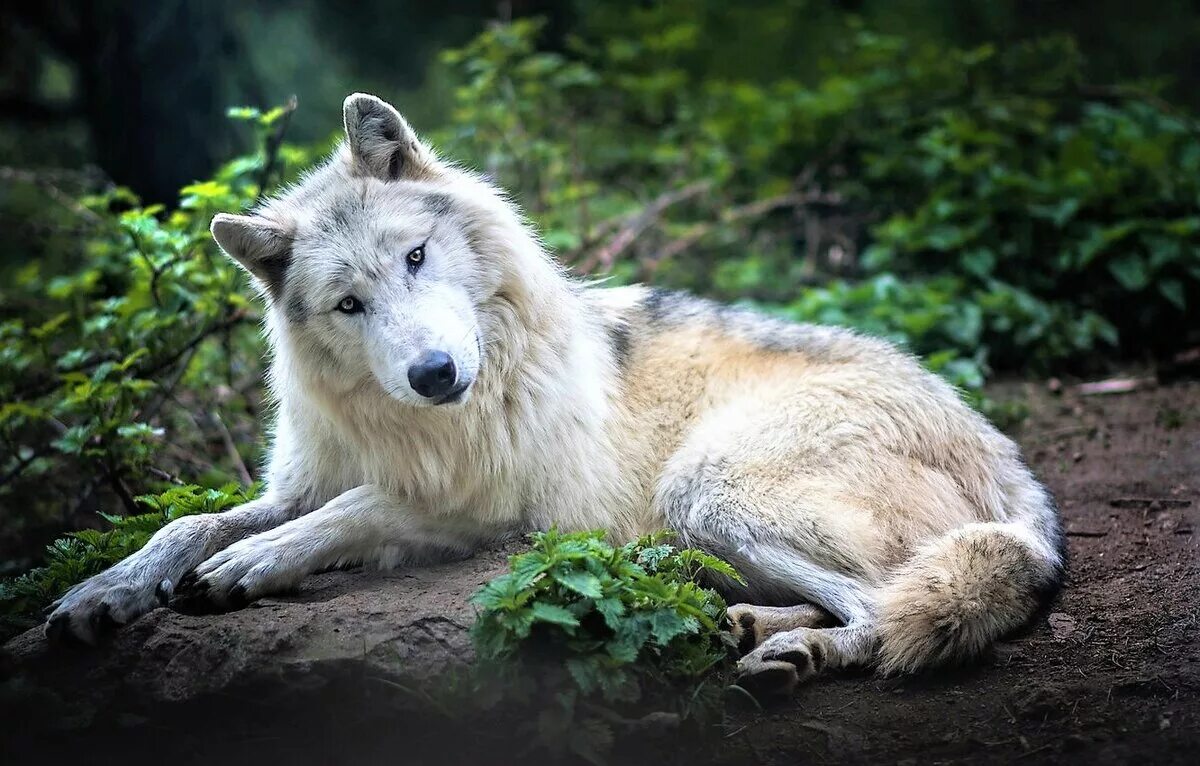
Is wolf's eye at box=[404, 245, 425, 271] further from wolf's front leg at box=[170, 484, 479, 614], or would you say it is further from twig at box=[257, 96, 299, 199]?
twig at box=[257, 96, 299, 199]

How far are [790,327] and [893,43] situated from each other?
5.15m

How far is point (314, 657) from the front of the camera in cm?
316

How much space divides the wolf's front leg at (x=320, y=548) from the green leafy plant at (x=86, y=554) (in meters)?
0.44

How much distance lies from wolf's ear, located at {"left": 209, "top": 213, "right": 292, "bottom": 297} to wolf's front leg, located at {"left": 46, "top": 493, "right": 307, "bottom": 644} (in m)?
0.94

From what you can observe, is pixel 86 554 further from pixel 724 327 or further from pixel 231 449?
pixel 724 327

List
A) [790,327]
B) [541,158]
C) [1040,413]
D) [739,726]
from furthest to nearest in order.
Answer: [541,158]
[1040,413]
[790,327]
[739,726]

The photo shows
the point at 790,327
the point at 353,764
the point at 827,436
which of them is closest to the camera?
the point at 353,764

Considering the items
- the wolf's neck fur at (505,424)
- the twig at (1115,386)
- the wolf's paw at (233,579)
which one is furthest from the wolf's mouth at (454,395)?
the twig at (1115,386)

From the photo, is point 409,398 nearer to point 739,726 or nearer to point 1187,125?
point 739,726

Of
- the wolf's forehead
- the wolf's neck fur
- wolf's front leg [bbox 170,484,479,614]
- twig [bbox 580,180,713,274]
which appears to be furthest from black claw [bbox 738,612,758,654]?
twig [bbox 580,180,713,274]

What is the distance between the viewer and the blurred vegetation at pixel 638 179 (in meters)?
5.54

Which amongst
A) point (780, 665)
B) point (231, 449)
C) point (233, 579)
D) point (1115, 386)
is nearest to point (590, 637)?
point (780, 665)

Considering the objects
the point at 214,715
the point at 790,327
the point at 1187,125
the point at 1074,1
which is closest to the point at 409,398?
the point at 214,715

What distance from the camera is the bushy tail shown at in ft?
11.4
